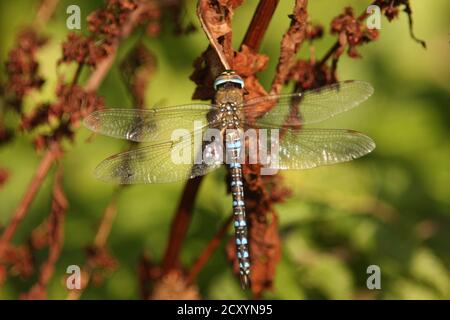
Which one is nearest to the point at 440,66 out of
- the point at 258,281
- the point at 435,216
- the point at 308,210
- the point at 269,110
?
the point at 435,216

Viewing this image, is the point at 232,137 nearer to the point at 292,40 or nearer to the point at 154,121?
the point at 154,121

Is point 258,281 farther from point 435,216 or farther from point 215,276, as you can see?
point 435,216

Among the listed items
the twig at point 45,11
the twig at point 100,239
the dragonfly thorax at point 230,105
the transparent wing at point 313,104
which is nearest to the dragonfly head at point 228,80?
the dragonfly thorax at point 230,105

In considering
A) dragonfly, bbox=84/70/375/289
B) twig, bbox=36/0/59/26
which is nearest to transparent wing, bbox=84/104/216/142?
dragonfly, bbox=84/70/375/289

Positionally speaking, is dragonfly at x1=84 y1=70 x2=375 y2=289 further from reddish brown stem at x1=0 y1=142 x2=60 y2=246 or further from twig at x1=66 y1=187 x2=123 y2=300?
twig at x1=66 y1=187 x2=123 y2=300

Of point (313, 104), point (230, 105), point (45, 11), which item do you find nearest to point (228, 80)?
point (230, 105)

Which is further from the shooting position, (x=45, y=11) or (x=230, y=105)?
(x=45, y=11)
